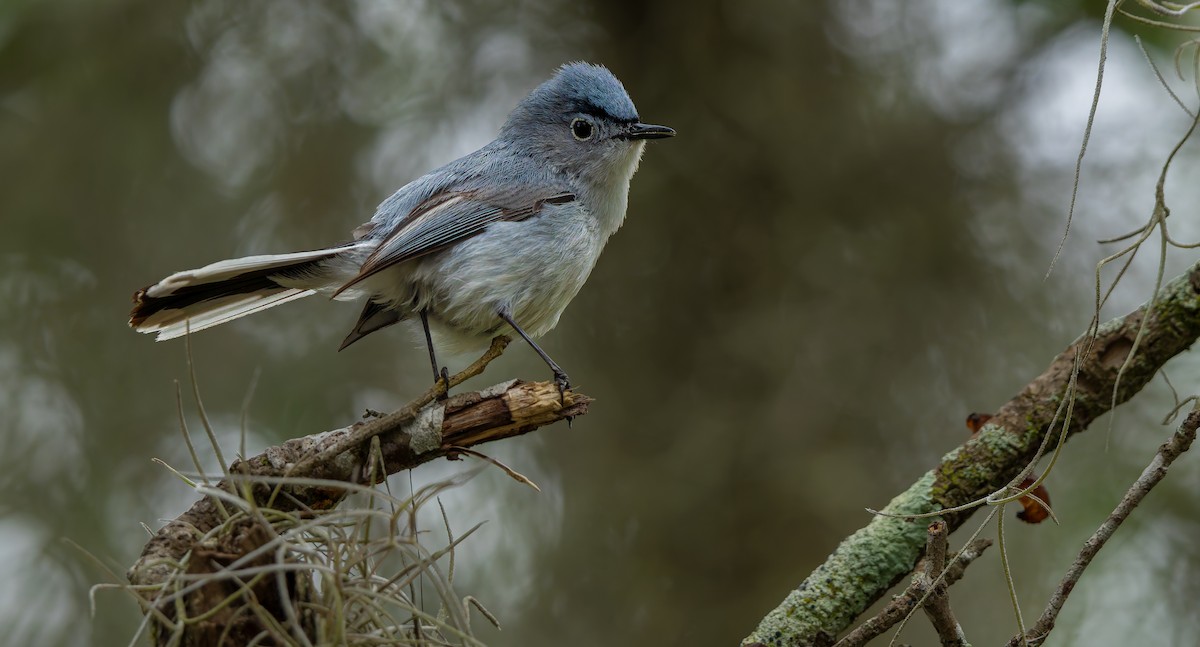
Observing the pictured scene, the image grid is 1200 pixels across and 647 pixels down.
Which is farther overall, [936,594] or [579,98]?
[579,98]

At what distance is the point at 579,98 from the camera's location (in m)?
3.79

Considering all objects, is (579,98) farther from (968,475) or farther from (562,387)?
(968,475)

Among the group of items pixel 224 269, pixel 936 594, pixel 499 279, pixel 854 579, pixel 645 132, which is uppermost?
pixel 645 132

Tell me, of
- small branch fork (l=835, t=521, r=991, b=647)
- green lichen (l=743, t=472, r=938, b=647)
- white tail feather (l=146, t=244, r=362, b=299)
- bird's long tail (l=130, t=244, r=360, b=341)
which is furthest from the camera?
bird's long tail (l=130, t=244, r=360, b=341)

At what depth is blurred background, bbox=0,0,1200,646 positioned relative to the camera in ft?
13.5

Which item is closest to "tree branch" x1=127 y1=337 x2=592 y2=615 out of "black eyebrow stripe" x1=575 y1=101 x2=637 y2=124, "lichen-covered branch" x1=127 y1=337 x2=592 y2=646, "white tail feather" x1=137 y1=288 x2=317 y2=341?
"lichen-covered branch" x1=127 y1=337 x2=592 y2=646

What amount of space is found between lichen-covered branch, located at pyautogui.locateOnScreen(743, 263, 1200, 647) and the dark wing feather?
4.96ft

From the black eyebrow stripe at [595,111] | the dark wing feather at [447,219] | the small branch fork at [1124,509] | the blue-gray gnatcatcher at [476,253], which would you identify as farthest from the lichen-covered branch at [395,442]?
the black eyebrow stripe at [595,111]

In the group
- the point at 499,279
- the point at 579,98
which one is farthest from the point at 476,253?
the point at 579,98

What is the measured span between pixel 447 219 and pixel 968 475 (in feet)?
5.74

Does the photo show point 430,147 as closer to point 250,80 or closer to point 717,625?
point 250,80

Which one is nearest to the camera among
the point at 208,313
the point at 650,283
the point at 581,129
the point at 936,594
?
the point at 936,594

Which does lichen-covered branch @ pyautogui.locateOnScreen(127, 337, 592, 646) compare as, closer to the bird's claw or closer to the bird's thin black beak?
the bird's claw

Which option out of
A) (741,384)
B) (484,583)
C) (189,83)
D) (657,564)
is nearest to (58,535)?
(484,583)
